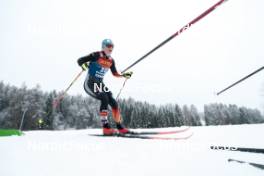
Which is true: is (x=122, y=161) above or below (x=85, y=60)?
below

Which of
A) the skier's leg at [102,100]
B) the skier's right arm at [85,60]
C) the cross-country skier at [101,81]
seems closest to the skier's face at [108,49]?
the cross-country skier at [101,81]

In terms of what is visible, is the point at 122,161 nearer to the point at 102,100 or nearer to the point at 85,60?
the point at 102,100

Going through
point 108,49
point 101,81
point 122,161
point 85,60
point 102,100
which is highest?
point 108,49

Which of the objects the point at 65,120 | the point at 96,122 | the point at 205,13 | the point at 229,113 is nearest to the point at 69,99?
the point at 65,120

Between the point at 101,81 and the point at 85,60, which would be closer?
the point at 85,60

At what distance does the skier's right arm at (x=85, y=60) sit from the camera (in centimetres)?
514

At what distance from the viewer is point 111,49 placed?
17.6 ft

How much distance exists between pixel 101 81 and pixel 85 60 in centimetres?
70

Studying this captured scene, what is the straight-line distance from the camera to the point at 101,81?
5.27 m

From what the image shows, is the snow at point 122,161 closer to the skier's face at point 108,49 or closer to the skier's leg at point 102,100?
the skier's leg at point 102,100

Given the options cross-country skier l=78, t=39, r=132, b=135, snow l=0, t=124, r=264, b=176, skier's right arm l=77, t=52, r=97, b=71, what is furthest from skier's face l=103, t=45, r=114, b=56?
snow l=0, t=124, r=264, b=176

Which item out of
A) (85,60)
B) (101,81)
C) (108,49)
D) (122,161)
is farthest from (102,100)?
(122,161)

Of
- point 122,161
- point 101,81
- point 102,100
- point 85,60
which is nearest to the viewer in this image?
point 122,161

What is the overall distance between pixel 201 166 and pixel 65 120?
45481mm
